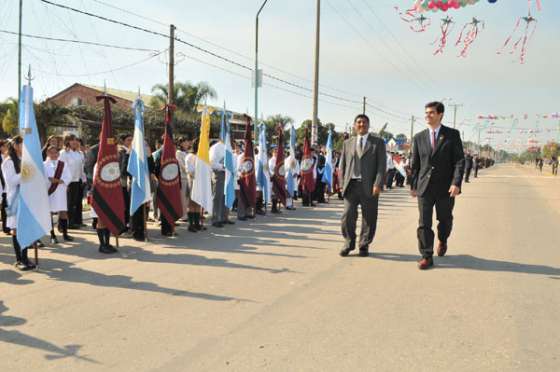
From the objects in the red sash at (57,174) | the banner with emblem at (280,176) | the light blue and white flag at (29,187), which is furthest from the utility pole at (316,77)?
the light blue and white flag at (29,187)

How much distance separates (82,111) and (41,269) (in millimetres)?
24248

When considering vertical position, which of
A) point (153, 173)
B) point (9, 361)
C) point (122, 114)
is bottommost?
point (9, 361)

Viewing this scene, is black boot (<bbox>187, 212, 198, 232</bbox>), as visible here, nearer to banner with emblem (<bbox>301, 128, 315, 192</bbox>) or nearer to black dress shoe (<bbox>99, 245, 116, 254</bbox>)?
black dress shoe (<bbox>99, 245, 116, 254</bbox>)

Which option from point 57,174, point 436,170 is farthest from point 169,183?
point 436,170

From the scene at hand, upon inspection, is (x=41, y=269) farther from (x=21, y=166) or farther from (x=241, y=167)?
(x=241, y=167)

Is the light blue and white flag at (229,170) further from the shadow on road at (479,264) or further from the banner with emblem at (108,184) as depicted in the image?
the shadow on road at (479,264)

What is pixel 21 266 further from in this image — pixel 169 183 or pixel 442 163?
pixel 442 163

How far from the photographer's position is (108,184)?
302 inches

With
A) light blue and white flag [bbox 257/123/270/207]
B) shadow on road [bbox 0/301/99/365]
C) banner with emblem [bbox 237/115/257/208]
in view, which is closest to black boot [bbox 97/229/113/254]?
shadow on road [bbox 0/301/99/365]

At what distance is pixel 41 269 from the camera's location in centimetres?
641

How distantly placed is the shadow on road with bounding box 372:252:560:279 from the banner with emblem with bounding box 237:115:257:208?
189 inches

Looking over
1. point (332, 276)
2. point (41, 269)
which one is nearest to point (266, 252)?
point (332, 276)

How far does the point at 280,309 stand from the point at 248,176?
23.1ft

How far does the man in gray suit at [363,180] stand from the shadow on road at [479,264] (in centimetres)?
40
